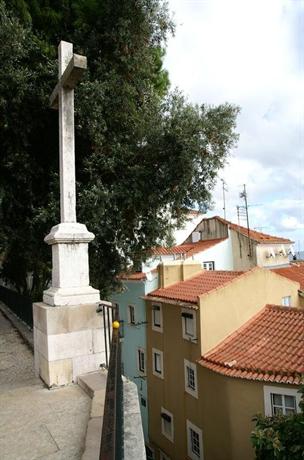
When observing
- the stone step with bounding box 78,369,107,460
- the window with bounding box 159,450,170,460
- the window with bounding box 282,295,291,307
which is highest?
the stone step with bounding box 78,369,107,460

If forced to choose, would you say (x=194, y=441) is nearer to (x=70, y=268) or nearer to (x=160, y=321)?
(x=160, y=321)

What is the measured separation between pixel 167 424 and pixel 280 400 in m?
7.37

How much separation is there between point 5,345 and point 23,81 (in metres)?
5.05

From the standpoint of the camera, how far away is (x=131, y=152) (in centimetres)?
831

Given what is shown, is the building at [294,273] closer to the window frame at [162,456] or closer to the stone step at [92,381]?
the window frame at [162,456]

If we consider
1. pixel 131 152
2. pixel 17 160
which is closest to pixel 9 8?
pixel 17 160

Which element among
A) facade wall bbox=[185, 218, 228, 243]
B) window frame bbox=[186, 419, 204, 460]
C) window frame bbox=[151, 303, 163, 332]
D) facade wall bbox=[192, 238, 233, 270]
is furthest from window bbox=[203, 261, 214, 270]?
window frame bbox=[186, 419, 204, 460]

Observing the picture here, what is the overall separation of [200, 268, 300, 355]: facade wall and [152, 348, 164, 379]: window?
4.16 metres

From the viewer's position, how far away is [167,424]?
1612 cm

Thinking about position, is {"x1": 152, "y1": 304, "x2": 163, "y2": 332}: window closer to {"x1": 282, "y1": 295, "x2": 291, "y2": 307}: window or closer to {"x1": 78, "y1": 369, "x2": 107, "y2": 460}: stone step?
{"x1": 282, "y1": 295, "x2": 291, "y2": 307}: window

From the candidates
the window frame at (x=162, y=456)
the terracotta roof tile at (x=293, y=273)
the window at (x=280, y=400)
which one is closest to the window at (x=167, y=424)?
the window frame at (x=162, y=456)

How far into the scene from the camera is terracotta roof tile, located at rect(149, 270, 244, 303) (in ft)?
45.8

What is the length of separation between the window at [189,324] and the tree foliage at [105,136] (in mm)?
5444

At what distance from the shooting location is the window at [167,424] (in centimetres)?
1564
